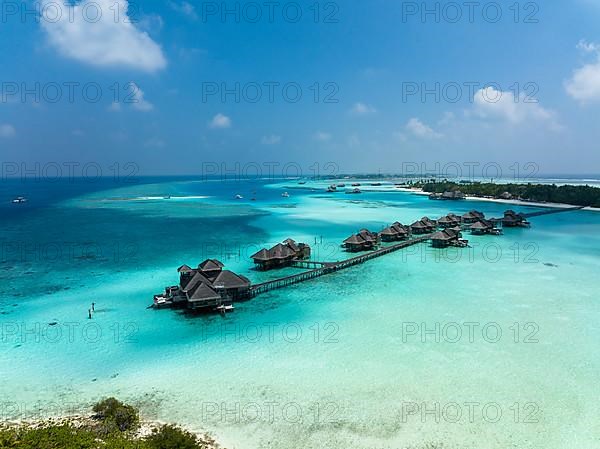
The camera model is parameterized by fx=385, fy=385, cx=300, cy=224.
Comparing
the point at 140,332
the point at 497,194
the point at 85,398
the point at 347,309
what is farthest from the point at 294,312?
the point at 497,194

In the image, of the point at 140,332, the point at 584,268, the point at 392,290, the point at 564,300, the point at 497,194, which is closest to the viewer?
→ the point at 140,332

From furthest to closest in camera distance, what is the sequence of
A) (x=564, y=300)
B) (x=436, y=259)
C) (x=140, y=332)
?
(x=436, y=259) → (x=564, y=300) → (x=140, y=332)

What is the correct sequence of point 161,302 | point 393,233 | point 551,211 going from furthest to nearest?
point 551,211 → point 393,233 → point 161,302

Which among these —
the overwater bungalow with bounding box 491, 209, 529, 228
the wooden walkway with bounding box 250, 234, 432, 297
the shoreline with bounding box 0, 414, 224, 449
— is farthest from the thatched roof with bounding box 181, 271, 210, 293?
the overwater bungalow with bounding box 491, 209, 529, 228

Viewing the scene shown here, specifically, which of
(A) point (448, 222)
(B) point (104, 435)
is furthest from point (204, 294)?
(A) point (448, 222)

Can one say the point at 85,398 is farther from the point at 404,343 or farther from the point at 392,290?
the point at 392,290

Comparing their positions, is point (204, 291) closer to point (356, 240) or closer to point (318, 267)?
point (318, 267)
